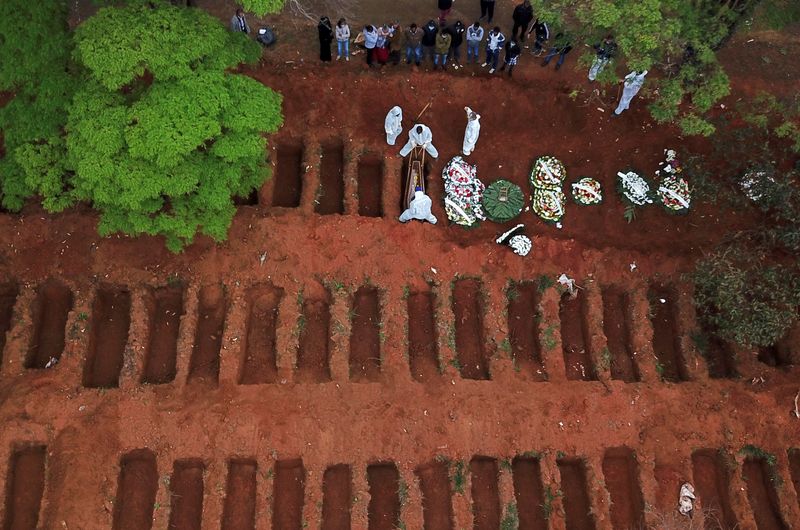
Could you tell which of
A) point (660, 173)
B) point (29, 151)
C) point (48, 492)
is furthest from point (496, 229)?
point (48, 492)

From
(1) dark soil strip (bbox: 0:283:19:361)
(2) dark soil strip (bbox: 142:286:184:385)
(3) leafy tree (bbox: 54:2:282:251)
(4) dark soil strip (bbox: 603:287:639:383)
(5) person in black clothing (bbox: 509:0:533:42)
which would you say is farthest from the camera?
(5) person in black clothing (bbox: 509:0:533:42)

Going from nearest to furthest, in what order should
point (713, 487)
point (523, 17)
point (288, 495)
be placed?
point (288, 495) < point (713, 487) < point (523, 17)

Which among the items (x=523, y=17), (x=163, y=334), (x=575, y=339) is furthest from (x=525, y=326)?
(x=163, y=334)

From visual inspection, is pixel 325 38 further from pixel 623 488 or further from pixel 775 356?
pixel 775 356

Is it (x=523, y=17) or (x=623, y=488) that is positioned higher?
(x=523, y=17)

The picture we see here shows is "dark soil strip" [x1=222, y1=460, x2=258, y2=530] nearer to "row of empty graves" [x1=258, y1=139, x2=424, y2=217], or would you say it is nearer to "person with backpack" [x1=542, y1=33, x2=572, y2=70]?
"row of empty graves" [x1=258, y1=139, x2=424, y2=217]

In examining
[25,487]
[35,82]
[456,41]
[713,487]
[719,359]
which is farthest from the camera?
[456,41]

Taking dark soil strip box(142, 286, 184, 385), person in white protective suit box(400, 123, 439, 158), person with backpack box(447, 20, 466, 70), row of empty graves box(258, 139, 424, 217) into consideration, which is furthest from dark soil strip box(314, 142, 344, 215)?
dark soil strip box(142, 286, 184, 385)
